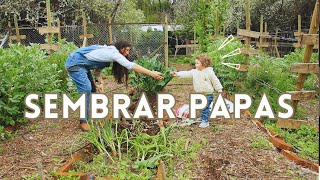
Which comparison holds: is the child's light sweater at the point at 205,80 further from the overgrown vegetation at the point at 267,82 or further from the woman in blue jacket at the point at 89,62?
the overgrown vegetation at the point at 267,82

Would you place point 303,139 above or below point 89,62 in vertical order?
below

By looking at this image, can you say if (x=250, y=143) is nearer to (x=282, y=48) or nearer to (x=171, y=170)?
(x=171, y=170)

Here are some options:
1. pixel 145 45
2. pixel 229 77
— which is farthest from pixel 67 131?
pixel 145 45

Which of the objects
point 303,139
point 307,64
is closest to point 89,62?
point 307,64

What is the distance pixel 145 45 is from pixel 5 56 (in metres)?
→ 8.60

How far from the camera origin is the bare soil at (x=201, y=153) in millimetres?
3508

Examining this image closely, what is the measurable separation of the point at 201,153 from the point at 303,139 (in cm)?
196

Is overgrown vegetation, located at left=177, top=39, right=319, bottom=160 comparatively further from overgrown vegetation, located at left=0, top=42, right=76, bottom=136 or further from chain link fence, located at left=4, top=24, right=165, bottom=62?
chain link fence, located at left=4, top=24, right=165, bottom=62

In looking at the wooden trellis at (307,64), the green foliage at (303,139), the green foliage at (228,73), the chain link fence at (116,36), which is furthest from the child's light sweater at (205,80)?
→ the chain link fence at (116,36)

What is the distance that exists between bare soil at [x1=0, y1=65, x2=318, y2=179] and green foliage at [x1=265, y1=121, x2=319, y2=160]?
1.50ft

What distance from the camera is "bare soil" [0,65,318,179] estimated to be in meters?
3.51

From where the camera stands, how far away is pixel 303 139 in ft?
16.7

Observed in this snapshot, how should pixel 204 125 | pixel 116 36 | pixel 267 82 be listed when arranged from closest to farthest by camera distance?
pixel 204 125 < pixel 267 82 < pixel 116 36

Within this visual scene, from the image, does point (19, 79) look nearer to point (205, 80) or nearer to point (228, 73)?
point (205, 80)
